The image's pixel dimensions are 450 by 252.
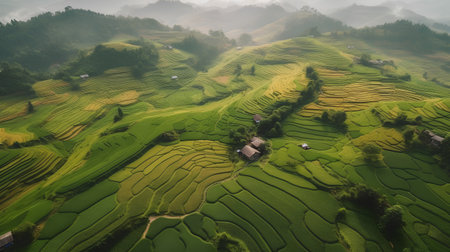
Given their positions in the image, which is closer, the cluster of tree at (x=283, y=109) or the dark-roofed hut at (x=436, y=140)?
the dark-roofed hut at (x=436, y=140)

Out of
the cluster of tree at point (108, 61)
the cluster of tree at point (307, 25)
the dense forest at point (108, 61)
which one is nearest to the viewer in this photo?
the cluster of tree at point (108, 61)

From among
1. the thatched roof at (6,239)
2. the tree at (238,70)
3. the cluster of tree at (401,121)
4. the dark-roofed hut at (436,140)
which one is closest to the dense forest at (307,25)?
the tree at (238,70)

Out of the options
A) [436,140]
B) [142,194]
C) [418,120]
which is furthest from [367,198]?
[142,194]

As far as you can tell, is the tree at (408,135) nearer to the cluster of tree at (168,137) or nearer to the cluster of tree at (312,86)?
the cluster of tree at (312,86)

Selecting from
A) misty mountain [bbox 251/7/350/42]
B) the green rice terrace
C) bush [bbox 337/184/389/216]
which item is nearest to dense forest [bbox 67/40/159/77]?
the green rice terrace

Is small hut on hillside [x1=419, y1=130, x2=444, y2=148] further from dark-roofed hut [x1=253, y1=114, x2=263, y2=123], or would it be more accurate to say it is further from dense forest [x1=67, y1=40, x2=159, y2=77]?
dense forest [x1=67, y1=40, x2=159, y2=77]

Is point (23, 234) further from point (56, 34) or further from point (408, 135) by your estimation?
point (56, 34)

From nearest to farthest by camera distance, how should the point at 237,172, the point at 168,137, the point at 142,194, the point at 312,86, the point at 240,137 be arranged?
the point at 142,194
the point at 237,172
the point at 240,137
the point at 168,137
the point at 312,86
